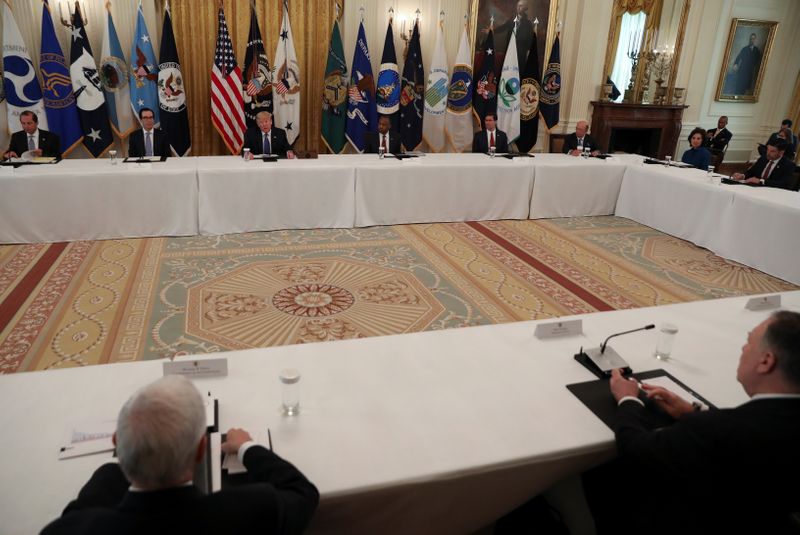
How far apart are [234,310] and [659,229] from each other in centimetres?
497

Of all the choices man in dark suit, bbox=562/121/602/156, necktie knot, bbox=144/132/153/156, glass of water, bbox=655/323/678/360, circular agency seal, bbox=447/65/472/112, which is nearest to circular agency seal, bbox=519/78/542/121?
circular agency seal, bbox=447/65/472/112

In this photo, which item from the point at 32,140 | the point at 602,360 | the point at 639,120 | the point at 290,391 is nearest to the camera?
the point at 290,391

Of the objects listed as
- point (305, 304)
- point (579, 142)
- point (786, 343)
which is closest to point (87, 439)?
point (786, 343)

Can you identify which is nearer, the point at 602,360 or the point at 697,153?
the point at 602,360

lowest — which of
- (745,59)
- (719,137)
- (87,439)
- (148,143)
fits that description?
(87,439)

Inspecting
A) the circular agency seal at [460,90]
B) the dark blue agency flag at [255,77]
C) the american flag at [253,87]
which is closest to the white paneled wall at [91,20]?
the dark blue agency flag at [255,77]

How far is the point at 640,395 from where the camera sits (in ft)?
6.14

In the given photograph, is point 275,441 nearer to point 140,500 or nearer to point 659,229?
point 140,500

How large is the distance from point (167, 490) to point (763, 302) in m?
2.78

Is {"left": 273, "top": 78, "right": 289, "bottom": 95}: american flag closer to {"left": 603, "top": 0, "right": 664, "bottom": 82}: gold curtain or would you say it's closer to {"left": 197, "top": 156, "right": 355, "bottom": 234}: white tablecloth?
{"left": 197, "top": 156, "right": 355, "bottom": 234}: white tablecloth

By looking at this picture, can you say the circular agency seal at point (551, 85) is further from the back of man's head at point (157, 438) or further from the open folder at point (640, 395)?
the back of man's head at point (157, 438)

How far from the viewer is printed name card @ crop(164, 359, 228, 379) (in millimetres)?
1885

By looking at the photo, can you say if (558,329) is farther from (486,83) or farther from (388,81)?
(486,83)

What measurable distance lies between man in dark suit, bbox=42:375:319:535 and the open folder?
1.12 metres
